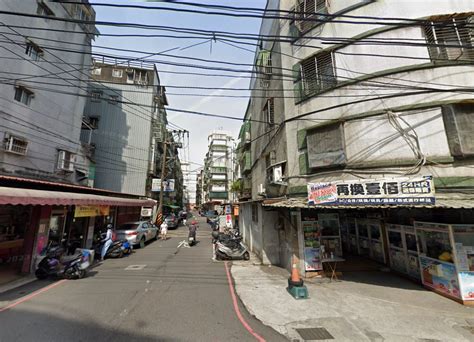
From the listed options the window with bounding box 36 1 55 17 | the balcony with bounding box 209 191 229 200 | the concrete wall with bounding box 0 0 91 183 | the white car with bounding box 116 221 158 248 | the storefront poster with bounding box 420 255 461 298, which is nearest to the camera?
the storefront poster with bounding box 420 255 461 298

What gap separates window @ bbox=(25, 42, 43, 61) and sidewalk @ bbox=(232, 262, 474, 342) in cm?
1846

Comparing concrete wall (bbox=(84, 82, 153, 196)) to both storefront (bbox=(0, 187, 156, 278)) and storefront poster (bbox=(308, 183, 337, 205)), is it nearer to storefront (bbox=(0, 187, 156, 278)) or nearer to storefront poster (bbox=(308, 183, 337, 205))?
storefront (bbox=(0, 187, 156, 278))

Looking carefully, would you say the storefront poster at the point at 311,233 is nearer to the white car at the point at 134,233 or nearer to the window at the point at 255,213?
the window at the point at 255,213

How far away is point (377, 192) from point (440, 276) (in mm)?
3471

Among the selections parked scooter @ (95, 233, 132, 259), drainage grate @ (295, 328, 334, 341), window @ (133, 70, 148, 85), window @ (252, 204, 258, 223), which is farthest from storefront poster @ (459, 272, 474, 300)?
window @ (133, 70, 148, 85)

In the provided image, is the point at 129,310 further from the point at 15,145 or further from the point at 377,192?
the point at 15,145

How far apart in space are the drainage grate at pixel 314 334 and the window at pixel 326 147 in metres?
5.14

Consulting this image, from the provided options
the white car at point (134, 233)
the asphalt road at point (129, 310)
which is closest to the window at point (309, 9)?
the asphalt road at point (129, 310)

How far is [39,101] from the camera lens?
14812 mm

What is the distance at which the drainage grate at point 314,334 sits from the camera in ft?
15.0

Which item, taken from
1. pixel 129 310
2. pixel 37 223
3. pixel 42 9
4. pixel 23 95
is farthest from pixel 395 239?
pixel 42 9

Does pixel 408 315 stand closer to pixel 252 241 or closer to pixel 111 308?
pixel 111 308

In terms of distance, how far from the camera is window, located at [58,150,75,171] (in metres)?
16.5

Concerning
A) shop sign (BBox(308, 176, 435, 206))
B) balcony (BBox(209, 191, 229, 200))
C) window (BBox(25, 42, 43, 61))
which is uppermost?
window (BBox(25, 42, 43, 61))
